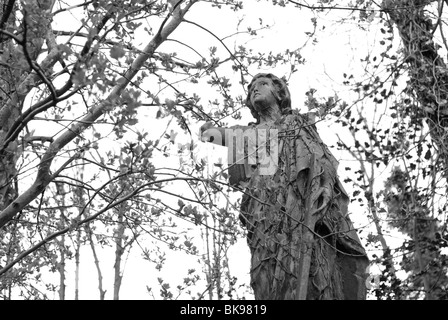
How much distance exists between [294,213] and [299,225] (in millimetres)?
162

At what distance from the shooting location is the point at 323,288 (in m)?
6.62

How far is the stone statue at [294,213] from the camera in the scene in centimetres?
667

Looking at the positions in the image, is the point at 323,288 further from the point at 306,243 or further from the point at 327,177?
the point at 327,177

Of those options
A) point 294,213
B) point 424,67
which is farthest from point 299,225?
point 424,67

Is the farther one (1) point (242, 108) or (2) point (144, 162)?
(1) point (242, 108)

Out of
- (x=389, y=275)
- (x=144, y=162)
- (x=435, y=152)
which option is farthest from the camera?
(x=435, y=152)

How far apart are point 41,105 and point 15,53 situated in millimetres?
416

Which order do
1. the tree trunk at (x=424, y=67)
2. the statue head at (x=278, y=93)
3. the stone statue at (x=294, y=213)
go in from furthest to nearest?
the statue head at (x=278, y=93)
the tree trunk at (x=424, y=67)
the stone statue at (x=294, y=213)

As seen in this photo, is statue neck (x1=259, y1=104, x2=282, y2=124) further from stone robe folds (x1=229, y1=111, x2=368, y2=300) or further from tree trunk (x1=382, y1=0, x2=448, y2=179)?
tree trunk (x1=382, y1=0, x2=448, y2=179)

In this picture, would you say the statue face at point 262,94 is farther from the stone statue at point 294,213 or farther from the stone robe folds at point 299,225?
the stone robe folds at point 299,225

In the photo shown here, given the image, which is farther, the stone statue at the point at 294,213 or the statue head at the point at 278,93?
the statue head at the point at 278,93

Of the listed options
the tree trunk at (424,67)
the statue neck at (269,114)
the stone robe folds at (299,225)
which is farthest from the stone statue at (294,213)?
the tree trunk at (424,67)

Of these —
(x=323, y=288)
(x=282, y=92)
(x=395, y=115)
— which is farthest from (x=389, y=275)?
(x=282, y=92)

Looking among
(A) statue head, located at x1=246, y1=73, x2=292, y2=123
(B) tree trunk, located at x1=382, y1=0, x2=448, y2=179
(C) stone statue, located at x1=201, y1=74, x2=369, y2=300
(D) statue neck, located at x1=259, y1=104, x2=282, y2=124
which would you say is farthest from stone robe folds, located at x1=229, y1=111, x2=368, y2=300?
(B) tree trunk, located at x1=382, y1=0, x2=448, y2=179
